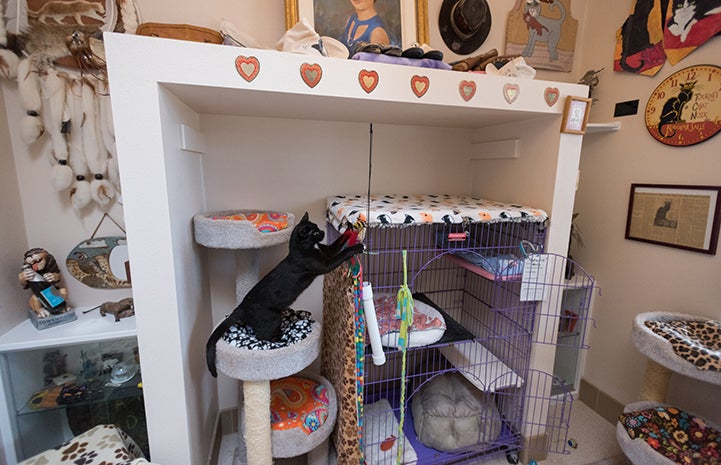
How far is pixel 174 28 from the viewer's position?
114 cm

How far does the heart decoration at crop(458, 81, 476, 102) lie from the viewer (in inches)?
46.4

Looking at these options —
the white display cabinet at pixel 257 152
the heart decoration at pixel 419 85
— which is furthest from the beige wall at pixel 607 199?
the heart decoration at pixel 419 85

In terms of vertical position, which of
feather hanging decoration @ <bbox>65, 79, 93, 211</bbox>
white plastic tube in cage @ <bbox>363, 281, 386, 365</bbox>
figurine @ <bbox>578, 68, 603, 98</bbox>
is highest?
figurine @ <bbox>578, 68, 603, 98</bbox>

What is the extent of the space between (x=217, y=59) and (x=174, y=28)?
15.1 inches

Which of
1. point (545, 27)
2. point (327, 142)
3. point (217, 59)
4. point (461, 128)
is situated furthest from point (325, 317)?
point (545, 27)

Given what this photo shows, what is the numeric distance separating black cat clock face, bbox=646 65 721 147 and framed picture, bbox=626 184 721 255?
0.24 meters

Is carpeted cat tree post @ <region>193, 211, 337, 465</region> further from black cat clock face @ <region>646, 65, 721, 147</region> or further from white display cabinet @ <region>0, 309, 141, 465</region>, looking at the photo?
black cat clock face @ <region>646, 65, 721, 147</region>

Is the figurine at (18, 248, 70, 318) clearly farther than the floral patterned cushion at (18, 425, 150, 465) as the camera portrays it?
Yes

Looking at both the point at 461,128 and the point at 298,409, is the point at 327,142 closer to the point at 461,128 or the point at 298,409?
the point at 461,128

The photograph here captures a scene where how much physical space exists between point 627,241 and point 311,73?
1876 mm

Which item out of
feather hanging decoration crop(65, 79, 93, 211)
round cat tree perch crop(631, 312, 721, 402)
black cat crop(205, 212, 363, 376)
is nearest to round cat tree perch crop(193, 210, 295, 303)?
black cat crop(205, 212, 363, 376)

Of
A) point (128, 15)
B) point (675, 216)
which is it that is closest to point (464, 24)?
point (675, 216)

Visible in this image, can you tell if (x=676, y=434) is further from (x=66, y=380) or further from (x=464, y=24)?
(x=66, y=380)

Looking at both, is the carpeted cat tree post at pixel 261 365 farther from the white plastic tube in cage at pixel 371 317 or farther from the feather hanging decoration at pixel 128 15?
the feather hanging decoration at pixel 128 15
